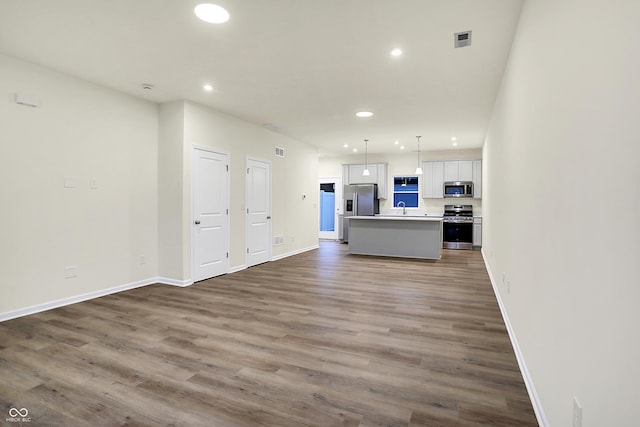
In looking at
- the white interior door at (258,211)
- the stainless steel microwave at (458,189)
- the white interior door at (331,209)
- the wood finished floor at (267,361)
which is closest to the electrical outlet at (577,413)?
the wood finished floor at (267,361)

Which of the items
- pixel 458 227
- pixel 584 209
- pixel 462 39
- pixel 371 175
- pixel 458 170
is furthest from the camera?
pixel 371 175

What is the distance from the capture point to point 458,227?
8.84 metres

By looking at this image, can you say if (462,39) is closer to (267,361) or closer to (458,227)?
(267,361)

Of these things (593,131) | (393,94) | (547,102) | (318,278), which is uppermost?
(393,94)

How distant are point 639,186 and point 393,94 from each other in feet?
13.1

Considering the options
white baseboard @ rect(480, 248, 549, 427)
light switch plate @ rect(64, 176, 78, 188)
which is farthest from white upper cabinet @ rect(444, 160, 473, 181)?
light switch plate @ rect(64, 176, 78, 188)

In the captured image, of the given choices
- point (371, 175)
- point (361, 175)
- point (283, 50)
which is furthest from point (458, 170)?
point (283, 50)

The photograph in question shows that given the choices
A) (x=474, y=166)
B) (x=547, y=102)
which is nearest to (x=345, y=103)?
(x=547, y=102)

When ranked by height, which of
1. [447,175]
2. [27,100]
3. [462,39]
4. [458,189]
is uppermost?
[462,39]

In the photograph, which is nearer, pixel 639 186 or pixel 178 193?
pixel 639 186

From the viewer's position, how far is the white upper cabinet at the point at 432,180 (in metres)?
9.16

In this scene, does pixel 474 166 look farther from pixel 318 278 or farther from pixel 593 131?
pixel 593 131

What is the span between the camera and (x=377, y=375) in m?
2.36

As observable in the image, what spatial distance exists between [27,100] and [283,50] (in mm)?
2830
